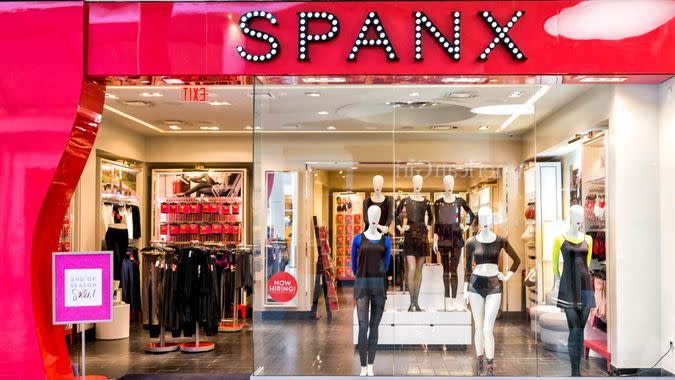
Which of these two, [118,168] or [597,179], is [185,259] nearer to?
[118,168]

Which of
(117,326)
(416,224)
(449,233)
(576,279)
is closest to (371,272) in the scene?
(416,224)

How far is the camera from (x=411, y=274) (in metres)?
6.31

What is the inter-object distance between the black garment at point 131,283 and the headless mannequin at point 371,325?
3650mm

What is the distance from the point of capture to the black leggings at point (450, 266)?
20.8 feet

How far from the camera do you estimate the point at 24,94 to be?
5.46 metres

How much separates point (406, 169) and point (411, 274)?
1.00m

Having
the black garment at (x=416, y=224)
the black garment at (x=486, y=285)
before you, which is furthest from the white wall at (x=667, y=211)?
the black garment at (x=416, y=224)

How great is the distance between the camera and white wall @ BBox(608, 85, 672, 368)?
19.5 feet

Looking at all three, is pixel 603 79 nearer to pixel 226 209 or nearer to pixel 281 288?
pixel 281 288

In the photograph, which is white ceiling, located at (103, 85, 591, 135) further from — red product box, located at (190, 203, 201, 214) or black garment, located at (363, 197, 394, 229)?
red product box, located at (190, 203, 201, 214)

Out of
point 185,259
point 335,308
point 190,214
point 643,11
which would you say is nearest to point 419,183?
point 335,308

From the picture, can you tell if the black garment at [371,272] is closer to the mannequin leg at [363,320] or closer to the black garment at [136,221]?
the mannequin leg at [363,320]

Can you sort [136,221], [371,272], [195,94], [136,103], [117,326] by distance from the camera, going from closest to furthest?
1. [371,272]
2. [195,94]
3. [136,103]
4. [117,326]
5. [136,221]

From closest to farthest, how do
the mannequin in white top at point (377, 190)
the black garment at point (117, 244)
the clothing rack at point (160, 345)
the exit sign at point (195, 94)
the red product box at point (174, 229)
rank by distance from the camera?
the mannequin in white top at point (377, 190), the exit sign at point (195, 94), the clothing rack at point (160, 345), the black garment at point (117, 244), the red product box at point (174, 229)
